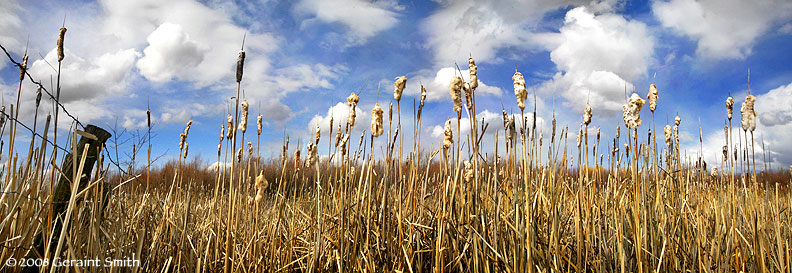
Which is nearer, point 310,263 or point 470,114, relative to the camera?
point 470,114

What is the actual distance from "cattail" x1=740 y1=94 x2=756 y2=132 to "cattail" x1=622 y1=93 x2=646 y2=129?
60.9 inches

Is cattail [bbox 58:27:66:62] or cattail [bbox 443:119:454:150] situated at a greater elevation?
cattail [bbox 58:27:66:62]

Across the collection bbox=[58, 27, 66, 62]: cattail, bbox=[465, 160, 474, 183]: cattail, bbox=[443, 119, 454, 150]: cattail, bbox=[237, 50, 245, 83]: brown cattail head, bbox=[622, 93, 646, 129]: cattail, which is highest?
bbox=[58, 27, 66, 62]: cattail

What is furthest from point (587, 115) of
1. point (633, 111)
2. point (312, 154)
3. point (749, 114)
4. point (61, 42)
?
point (61, 42)

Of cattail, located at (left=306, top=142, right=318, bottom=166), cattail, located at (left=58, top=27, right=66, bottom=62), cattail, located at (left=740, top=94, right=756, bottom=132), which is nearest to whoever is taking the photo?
cattail, located at (left=58, top=27, right=66, bottom=62)

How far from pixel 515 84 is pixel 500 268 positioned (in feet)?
2.85

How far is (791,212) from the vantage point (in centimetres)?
346

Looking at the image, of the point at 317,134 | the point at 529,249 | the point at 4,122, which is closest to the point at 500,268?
the point at 529,249

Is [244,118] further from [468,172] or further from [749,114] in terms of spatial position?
[749,114]

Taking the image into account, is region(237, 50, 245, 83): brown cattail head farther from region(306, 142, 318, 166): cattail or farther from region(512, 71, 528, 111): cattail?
region(512, 71, 528, 111): cattail

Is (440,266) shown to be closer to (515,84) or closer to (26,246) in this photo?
(515,84)

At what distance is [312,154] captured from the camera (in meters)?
2.32

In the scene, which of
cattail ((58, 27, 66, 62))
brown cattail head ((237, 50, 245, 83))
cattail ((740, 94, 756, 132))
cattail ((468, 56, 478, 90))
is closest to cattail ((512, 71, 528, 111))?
cattail ((468, 56, 478, 90))

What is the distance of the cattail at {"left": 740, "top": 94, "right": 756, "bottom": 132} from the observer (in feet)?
9.05
